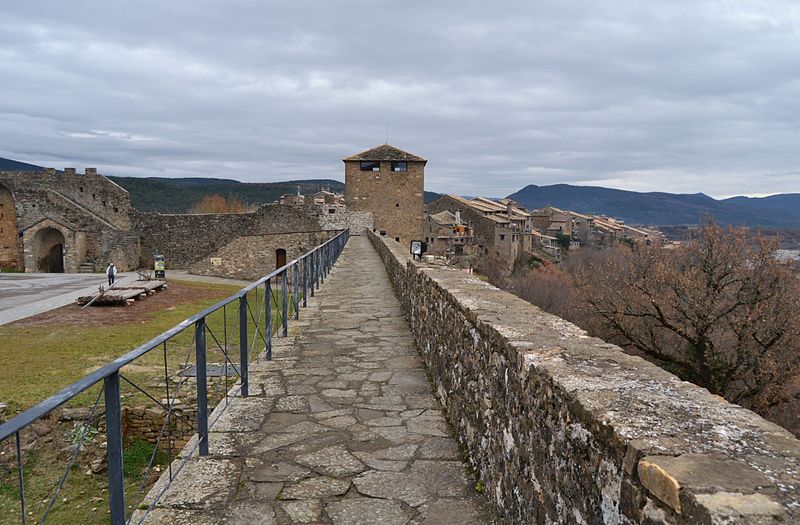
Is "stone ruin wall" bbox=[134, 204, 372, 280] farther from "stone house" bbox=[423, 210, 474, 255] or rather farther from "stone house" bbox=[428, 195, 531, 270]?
"stone house" bbox=[428, 195, 531, 270]

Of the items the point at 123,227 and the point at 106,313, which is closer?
the point at 106,313

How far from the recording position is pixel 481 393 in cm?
314

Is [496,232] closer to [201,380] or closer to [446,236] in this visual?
[446,236]

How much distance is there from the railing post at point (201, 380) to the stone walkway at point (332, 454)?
0.13 meters

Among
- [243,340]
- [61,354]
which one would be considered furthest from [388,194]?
[243,340]

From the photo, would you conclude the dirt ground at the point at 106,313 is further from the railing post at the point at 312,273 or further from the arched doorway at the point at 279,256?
the arched doorway at the point at 279,256

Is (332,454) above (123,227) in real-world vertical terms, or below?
below

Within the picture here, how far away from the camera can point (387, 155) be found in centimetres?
3284

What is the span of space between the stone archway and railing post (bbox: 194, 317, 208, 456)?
1468 inches

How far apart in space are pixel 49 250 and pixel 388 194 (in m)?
21.3

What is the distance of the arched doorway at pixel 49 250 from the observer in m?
31.9

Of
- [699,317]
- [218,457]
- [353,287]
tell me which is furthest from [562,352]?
[699,317]

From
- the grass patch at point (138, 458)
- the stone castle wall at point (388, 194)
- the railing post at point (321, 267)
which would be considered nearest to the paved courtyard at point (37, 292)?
the railing post at point (321, 267)

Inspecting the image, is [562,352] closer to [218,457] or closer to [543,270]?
[218,457]
